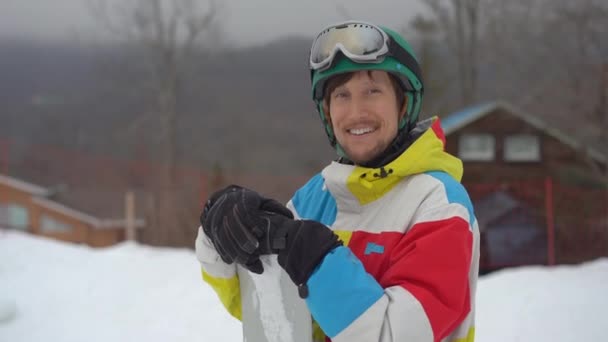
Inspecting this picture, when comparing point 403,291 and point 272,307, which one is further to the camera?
point 272,307

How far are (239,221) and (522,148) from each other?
17724 millimetres

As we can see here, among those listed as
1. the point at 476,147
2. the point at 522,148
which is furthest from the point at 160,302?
the point at 522,148

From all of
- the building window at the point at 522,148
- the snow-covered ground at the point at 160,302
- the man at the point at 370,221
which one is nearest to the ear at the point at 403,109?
the man at the point at 370,221

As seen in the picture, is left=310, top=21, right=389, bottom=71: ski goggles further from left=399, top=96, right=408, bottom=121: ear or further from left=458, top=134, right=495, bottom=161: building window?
left=458, top=134, right=495, bottom=161: building window

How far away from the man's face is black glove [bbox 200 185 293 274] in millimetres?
312

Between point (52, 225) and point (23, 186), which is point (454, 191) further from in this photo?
point (23, 186)

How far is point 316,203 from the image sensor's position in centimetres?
176

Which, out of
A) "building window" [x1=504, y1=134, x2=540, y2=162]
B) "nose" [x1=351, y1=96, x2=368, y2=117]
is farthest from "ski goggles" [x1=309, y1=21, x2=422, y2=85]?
"building window" [x1=504, y1=134, x2=540, y2=162]

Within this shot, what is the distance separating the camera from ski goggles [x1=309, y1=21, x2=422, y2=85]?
1.46 metres

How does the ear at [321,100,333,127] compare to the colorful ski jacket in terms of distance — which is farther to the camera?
the ear at [321,100,333,127]

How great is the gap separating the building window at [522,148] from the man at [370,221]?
1703cm

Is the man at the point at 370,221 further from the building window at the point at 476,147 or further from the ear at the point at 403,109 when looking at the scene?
the building window at the point at 476,147

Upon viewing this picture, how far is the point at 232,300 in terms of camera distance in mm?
1830

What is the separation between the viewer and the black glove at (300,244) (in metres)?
1.24
